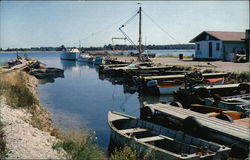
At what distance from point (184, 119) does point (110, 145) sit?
10.7 ft

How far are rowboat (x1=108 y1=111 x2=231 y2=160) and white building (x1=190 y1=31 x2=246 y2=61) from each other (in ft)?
101

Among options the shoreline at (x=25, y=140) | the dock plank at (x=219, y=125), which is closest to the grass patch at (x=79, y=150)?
the shoreline at (x=25, y=140)

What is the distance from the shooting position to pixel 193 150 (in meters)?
9.20

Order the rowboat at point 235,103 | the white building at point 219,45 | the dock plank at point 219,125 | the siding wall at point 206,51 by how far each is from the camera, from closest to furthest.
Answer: the dock plank at point 219,125 < the rowboat at point 235,103 < the white building at point 219,45 < the siding wall at point 206,51

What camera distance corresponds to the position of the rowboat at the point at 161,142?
8.50 m

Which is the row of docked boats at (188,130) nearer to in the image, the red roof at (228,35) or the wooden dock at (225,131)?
the wooden dock at (225,131)

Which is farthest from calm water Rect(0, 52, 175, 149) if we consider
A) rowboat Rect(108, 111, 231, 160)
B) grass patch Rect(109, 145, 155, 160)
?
grass patch Rect(109, 145, 155, 160)

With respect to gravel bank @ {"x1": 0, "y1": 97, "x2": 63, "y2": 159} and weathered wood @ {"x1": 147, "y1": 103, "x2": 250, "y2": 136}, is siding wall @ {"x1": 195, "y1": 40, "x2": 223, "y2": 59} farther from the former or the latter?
gravel bank @ {"x1": 0, "y1": 97, "x2": 63, "y2": 159}

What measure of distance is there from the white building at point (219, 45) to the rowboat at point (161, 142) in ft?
101

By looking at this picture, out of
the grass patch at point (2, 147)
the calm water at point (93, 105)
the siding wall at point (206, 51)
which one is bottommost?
the calm water at point (93, 105)

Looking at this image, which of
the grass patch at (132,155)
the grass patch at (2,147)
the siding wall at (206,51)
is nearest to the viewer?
the grass patch at (2,147)

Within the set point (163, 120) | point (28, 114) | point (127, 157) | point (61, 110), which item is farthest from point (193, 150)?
point (61, 110)

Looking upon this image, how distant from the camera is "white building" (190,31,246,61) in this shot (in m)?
41.3

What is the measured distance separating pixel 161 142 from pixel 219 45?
3454 centimetres
